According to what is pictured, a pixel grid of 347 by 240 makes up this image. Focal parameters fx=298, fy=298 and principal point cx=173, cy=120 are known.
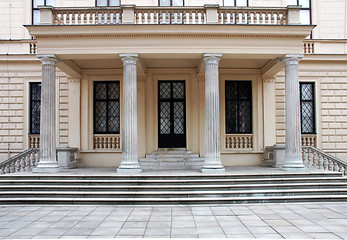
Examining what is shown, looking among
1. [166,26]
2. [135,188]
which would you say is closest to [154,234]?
[135,188]

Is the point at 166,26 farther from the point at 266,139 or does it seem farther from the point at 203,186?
the point at 266,139

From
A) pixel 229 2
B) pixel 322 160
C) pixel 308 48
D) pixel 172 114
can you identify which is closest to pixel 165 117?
pixel 172 114

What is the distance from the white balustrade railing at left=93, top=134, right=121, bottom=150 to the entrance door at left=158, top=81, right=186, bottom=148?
2024 mm

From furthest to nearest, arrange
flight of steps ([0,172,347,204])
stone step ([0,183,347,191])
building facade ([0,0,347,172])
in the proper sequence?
building facade ([0,0,347,172]) < stone step ([0,183,347,191]) < flight of steps ([0,172,347,204])

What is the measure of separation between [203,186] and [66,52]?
705 cm

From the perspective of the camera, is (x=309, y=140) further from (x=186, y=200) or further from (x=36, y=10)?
(x=36, y=10)

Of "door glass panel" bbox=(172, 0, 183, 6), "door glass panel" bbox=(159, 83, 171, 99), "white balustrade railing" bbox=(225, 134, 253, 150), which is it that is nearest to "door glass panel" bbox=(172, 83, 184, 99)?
"door glass panel" bbox=(159, 83, 171, 99)

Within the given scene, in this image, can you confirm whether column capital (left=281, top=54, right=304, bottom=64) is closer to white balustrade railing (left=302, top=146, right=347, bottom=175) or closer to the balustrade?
the balustrade

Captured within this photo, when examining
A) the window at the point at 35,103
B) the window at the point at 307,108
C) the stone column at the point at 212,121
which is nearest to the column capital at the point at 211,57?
the stone column at the point at 212,121

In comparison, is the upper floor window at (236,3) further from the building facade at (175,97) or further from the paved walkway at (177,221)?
the paved walkway at (177,221)

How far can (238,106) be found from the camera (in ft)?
47.2

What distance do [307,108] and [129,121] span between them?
29.3 feet

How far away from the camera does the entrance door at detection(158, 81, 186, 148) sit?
1423 cm

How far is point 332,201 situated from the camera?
30.3ft
